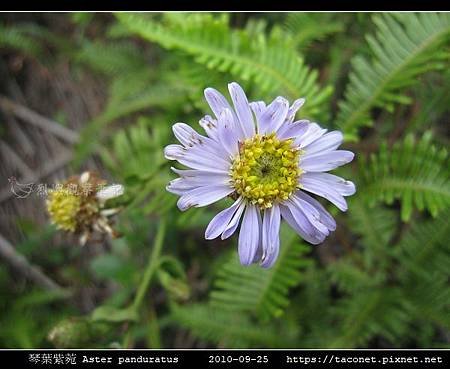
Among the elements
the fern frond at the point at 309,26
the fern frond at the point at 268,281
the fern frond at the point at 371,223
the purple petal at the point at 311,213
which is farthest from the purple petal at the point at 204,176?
the fern frond at the point at 309,26

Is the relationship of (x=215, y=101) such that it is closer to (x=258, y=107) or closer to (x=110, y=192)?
(x=258, y=107)

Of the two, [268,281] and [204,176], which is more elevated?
[204,176]

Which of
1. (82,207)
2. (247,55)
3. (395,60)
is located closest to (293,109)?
(247,55)

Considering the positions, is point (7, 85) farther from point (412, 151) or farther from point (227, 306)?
point (412, 151)

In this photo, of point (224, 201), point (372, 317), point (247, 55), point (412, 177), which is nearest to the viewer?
point (412, 177)

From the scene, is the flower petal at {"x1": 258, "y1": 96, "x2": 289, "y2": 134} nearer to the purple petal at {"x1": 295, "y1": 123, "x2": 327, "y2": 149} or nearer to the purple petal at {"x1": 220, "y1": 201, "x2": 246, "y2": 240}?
the purple petal at {"x1": 295, "y1": 123, "x2": 327, "y2": 149}

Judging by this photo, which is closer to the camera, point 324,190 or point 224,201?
point 324,190
